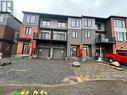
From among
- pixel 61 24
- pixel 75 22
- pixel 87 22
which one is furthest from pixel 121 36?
pixel 61 24

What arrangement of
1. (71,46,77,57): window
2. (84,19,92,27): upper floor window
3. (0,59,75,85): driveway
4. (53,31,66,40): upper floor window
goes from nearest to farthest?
(0,59,75,85): driveway < (71,46,77,57): window < (84,19,92,27): upper floor window < (53,31,66,40): upper floor window

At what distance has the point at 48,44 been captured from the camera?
24.3m

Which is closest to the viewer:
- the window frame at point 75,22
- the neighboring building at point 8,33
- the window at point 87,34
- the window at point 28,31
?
the neighboring building at point 8,33

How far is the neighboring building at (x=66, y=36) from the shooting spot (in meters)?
22.8

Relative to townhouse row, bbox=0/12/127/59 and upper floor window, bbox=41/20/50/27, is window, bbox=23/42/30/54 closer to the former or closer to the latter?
townhouse row, bbox=0/12/127/59

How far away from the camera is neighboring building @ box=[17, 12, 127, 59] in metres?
22.8

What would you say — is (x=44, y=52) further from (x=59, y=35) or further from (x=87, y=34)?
(x=87, y=34)

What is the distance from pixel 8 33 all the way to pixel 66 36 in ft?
43.1

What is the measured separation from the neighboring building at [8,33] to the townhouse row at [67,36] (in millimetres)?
3309

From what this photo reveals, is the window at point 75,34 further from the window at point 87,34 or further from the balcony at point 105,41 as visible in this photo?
the balcony at point 105,41

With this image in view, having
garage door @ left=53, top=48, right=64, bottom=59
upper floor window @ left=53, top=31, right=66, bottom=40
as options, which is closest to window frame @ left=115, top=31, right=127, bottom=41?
upper floor window @ left=53, top=31, right=66, bottom=40

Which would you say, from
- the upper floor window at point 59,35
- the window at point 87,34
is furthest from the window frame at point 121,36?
the upper floor window at point 59,35

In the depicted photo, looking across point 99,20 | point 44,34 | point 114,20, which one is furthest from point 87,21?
point 44,34

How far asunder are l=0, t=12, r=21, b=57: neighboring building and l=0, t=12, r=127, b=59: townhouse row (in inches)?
130
